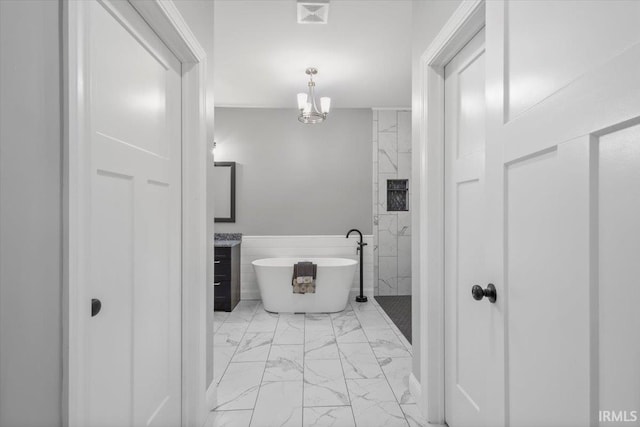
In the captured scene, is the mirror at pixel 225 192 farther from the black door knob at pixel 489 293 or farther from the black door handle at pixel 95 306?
the black door knob at pixel 489 293

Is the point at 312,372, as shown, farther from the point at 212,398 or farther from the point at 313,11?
the point at 313,11

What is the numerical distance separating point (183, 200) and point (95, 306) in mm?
753

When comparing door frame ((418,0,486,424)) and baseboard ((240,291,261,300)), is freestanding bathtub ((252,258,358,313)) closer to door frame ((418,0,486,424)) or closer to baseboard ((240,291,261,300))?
baseboard ((240,291,261,300))

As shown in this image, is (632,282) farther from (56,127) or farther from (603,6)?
(56,127)

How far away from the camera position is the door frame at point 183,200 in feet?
2.60

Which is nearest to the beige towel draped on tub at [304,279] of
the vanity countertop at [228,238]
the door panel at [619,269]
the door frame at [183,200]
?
the vanity countertop at [228,238]

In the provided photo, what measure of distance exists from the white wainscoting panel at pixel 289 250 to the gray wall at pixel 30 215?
3892mm

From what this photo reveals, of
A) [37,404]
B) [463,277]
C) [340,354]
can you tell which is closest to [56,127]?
[37,404]

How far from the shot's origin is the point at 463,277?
1.58 metres

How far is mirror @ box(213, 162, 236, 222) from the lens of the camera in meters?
4.66

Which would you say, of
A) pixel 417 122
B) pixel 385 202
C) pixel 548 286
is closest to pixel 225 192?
pixel 385 202

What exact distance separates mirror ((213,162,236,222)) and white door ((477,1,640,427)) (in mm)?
3950

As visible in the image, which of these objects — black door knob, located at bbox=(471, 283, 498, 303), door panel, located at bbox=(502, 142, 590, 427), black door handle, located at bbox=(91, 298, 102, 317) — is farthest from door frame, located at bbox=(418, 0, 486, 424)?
black door handle, located at bbox=(91, 298, 102, 317)

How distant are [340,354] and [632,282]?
7.82 feet
